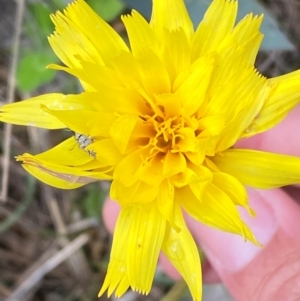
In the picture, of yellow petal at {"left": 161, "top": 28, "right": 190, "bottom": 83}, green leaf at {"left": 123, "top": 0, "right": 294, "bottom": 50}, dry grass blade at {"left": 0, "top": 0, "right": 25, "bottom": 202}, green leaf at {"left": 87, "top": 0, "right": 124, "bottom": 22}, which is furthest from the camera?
dry grass blade at {"left": 0, "top": 0, "right": 25, "bottom": 202}

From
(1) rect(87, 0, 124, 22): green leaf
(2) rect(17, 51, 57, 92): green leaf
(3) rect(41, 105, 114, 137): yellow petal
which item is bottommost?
(3) rect(41, 105, 114, 137): yellow petal

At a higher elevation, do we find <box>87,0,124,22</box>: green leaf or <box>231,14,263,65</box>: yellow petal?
<box>87,0,124,22</box>: green leaf

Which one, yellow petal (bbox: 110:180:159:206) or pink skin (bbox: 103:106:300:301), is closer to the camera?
yellow petal (bbox: 110:180:159:206)

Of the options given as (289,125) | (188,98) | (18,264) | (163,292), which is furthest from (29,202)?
(188,98)

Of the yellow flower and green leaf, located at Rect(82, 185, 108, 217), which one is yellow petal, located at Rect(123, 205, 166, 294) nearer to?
the yellow flower

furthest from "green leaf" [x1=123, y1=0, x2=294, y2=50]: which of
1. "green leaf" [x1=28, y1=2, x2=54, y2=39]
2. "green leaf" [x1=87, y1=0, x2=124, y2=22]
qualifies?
"green leaf" [x1=28, y1=2, x2=54, y2=39]

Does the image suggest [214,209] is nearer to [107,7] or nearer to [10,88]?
[107,7]
